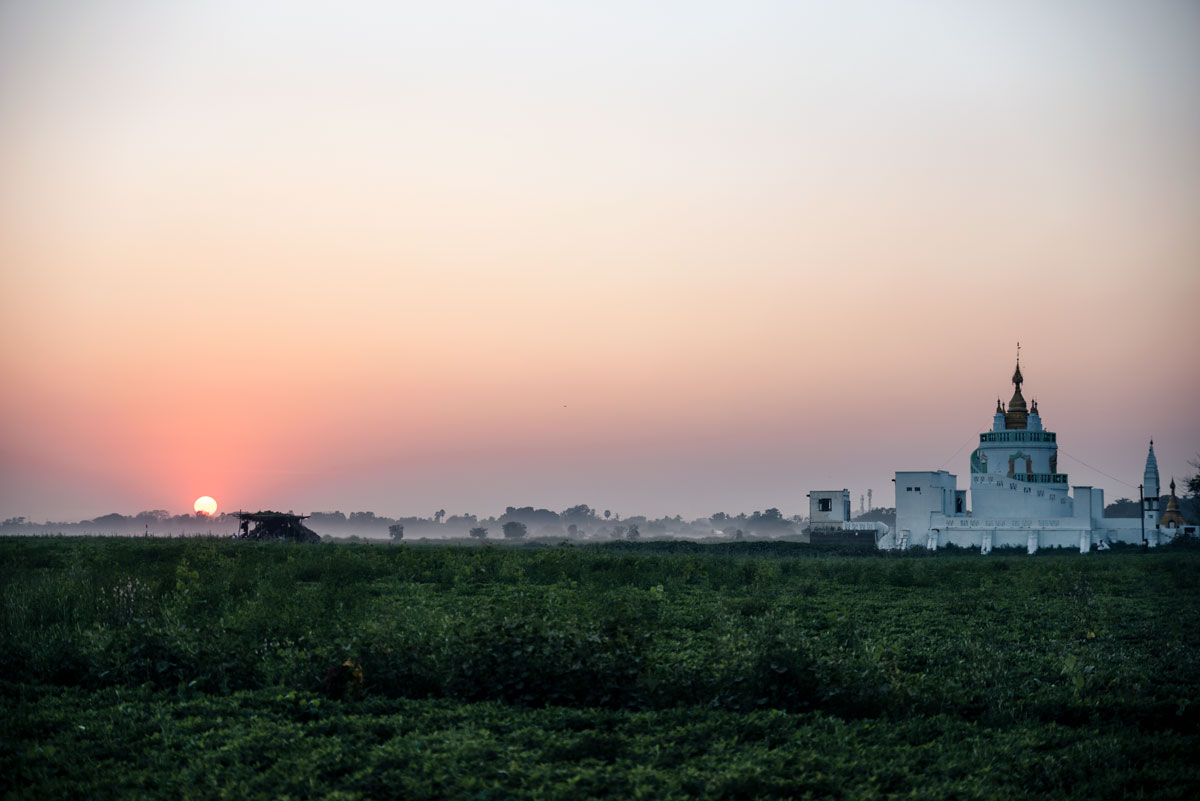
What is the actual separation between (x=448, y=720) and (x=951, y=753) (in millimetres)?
6117

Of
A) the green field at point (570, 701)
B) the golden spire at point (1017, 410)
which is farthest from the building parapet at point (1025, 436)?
the green field at point (570, 701)

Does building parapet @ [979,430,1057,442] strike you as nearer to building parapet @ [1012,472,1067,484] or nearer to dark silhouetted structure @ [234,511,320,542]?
building parapet @ [1012,472,1067,484]

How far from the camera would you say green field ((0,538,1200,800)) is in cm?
993

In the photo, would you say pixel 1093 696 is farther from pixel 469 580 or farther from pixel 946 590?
pixel 469 580

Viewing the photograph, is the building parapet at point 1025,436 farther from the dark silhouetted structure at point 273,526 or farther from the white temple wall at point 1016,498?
the dark silhouetted structure at point 273,526

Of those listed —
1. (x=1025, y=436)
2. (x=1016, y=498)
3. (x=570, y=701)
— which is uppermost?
(x=1025, y=436)

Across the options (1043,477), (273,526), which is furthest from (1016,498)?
(273,526)

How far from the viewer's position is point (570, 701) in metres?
12.5

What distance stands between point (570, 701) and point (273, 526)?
4297 centimetres

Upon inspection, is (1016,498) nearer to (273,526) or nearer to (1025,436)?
(1025,436)

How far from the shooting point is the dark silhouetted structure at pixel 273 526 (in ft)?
164

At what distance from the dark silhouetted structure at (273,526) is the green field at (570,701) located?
99.1ft

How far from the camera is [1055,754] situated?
10602 mm

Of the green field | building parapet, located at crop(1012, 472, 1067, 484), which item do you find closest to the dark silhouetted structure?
the green field
